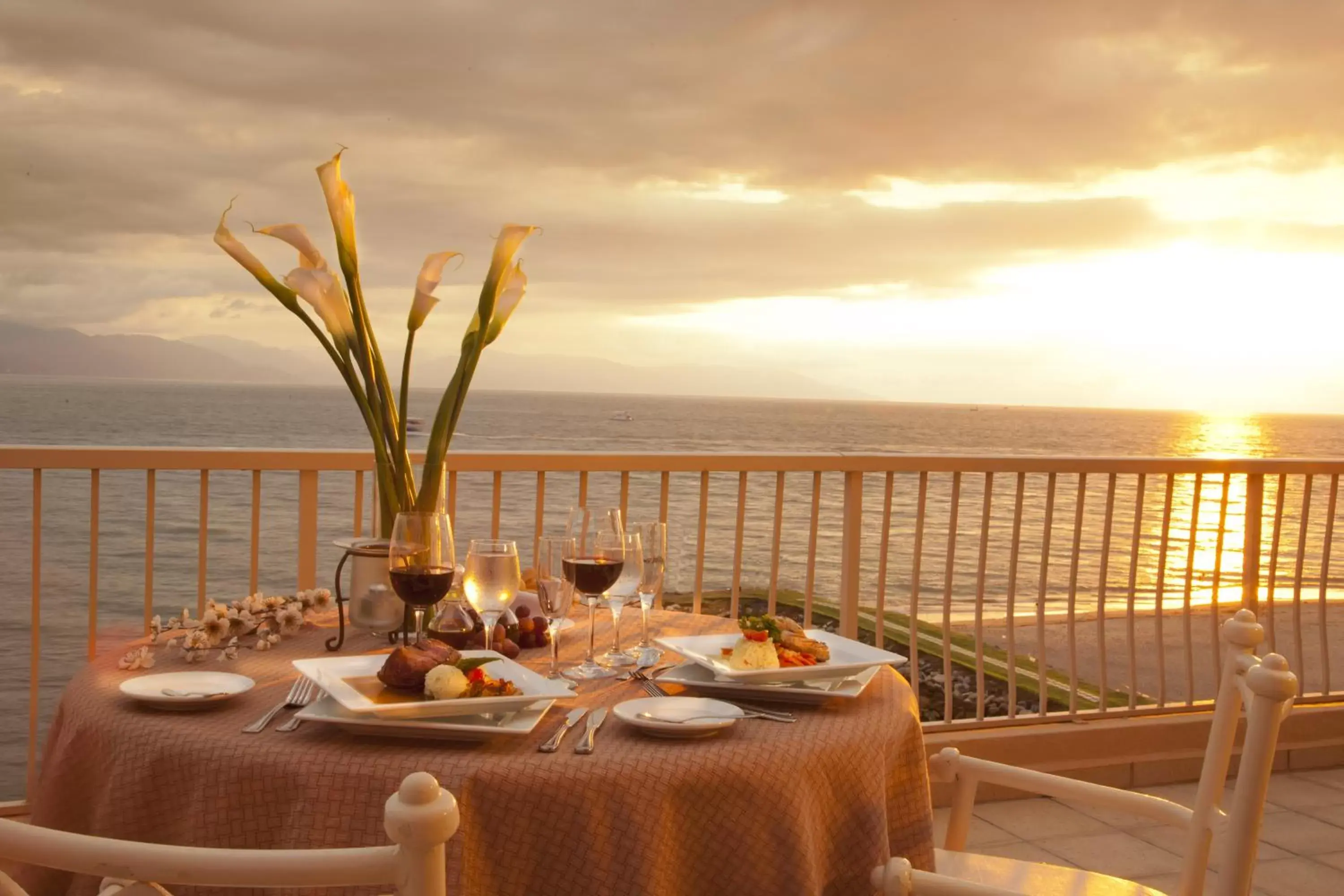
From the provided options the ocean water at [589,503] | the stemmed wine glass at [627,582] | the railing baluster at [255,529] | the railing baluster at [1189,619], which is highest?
the stemmed wine glass at [627,582]

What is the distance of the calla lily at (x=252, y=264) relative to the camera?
1.71 m

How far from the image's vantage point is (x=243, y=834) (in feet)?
3.65

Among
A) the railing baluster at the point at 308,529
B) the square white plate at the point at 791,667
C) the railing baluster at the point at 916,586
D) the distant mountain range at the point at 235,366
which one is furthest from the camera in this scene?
the distant mountain range at the point at 235,366

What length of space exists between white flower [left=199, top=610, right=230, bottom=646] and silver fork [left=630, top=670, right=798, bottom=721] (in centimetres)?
62

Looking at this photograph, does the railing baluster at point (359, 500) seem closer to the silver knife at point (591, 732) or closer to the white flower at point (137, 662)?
the white flower at point (137, 662)

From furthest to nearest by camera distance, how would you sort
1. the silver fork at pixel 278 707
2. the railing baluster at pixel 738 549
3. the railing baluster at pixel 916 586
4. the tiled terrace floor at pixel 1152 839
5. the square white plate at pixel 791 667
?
the railing baluster at pixel 916 586 < the railing baluster at pixel 738 549 < the tiled terrace floor at pixel 1152 839 < the square white plate at pixel 791 667 < the silver fork at pixel 278 707

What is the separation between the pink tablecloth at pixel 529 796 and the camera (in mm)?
1101

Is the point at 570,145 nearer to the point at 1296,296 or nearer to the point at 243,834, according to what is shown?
the point at 1296,296

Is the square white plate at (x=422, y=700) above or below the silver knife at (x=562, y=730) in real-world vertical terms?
above

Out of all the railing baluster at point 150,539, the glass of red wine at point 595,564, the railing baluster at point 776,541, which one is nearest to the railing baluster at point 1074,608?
the railing baluster at point 776,541

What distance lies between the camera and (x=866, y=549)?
17562 millimetres

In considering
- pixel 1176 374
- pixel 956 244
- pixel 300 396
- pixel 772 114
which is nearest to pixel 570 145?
pixel 956 244

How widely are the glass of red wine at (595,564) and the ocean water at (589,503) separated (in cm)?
14

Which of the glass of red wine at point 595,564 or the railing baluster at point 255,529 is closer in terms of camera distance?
the glass of red wine at point 595,564
